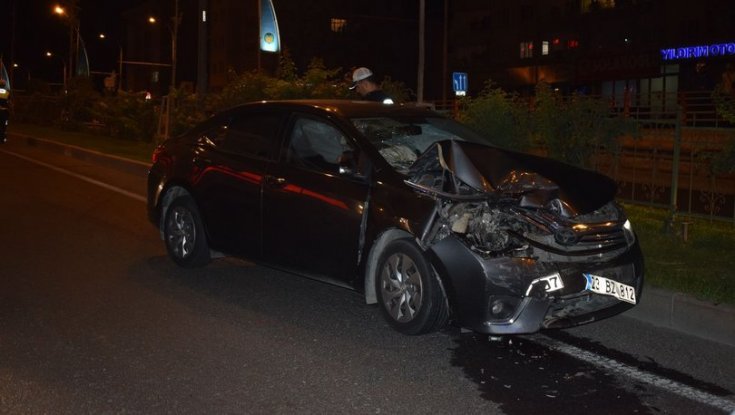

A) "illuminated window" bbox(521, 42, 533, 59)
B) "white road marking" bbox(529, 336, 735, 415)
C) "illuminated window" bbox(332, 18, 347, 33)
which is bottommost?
"white road marking" bbox(529, 336, 735, 415)

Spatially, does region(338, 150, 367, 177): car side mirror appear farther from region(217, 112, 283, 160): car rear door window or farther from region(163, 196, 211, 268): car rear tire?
region(163, 196, 211, 268): car rear tire

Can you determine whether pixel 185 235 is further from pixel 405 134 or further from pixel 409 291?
pixel 409 291

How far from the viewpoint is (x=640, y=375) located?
16.3 feet

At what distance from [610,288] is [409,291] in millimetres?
1284

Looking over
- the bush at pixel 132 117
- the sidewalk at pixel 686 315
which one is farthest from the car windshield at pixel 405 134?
the bush at pixel 132 117

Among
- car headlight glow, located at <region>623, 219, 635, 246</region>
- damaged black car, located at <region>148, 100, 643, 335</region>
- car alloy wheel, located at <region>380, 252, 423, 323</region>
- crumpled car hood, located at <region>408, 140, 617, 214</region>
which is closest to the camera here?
damaged black car, located at <region>148, 100, 643, 335</region>

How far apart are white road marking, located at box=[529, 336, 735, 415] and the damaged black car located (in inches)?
10.0

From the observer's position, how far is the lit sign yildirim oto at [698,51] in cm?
4156

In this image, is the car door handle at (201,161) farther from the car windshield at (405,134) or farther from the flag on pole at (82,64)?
the flag on pole at (82,64)

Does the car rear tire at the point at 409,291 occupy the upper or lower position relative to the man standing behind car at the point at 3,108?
lower

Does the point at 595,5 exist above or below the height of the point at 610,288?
above

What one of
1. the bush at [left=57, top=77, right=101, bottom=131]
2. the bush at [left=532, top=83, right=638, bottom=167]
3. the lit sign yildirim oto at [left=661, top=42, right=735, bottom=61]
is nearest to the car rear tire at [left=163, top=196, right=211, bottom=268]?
the bush at [left=532, top=83, right=638, bottom=167]

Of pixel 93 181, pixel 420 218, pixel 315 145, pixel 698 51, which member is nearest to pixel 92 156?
pixel 93 181

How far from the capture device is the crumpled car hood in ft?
17.7
